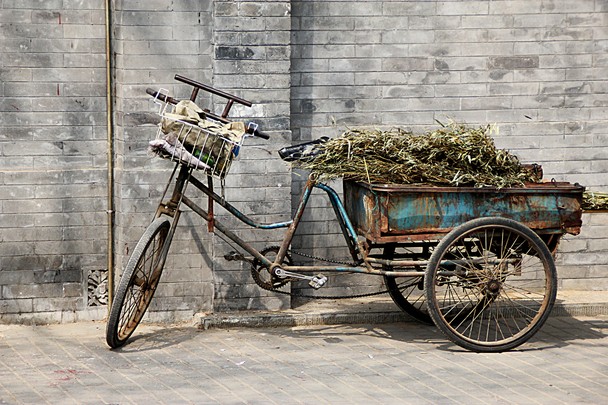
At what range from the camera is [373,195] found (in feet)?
25.2

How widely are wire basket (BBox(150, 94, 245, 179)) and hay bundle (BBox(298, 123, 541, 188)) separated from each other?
0.63 metres

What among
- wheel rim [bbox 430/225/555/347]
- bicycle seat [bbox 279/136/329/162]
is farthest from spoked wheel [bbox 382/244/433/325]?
bicycle seat [bbox 279/136/329/162]

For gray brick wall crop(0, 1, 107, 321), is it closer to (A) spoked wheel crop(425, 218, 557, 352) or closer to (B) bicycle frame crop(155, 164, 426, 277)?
(B) bicycle frame crop(155, 164, 426, 277)

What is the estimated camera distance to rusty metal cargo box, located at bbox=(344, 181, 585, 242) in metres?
7.59

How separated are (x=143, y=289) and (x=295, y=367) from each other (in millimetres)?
1309

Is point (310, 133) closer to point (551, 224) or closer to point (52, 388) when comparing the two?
point (551, 224)

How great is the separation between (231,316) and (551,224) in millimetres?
2561

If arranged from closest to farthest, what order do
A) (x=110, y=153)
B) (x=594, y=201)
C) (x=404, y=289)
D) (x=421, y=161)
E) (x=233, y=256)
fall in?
(x=421, y=161) < (x=233, y=256) < (x=594, y=201) < (x=110, y=153) < (x=404, y=289)

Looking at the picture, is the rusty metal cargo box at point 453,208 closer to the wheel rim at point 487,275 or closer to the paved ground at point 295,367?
the wheel rim at point 487,275

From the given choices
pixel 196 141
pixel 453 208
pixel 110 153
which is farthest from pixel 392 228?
pixel 110 153

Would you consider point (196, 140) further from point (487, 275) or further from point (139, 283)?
point (487, 275)

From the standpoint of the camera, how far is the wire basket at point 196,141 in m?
7.42

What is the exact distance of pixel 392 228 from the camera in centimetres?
761

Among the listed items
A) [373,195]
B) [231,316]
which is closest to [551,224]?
[373,195]
